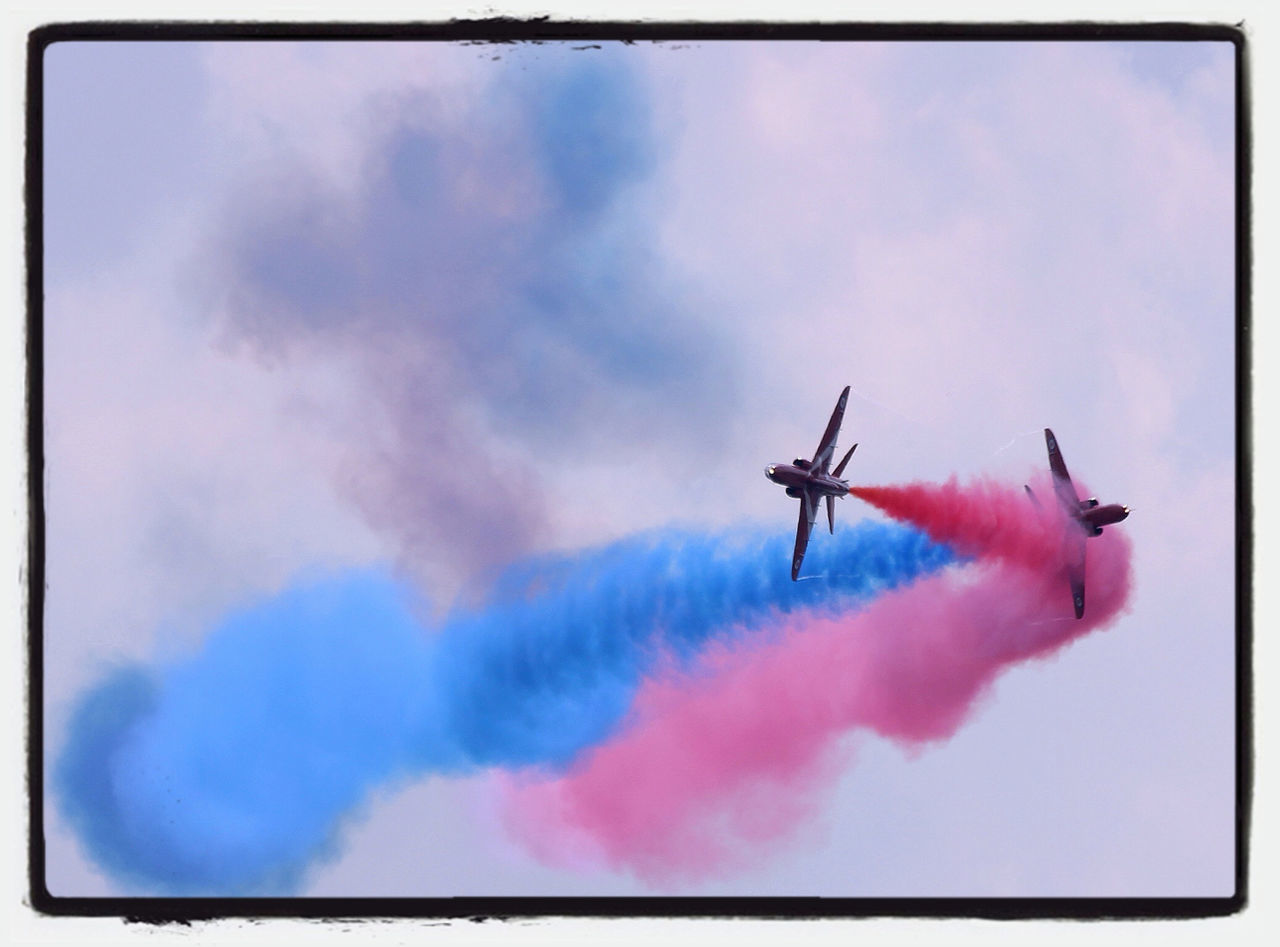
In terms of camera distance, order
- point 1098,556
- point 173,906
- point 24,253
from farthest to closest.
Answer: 1. point 1098,556
2. point 173,906
3. point 24,253

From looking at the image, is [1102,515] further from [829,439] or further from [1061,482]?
[829,439]

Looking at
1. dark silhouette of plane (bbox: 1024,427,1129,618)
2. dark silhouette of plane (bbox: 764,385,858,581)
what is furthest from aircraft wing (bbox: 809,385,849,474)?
dark silhouette of plane (bbox: 1024,427,1129,618)

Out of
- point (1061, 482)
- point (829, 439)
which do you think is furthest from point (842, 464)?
point (1061, 482)

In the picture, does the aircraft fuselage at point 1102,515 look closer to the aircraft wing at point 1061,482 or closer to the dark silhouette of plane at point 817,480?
the aircraft wing at point 1061,482

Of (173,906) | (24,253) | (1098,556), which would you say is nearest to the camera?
(24,253)

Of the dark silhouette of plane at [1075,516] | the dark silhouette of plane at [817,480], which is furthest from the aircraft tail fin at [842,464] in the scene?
the dark silhouette of plane at [1075,516]

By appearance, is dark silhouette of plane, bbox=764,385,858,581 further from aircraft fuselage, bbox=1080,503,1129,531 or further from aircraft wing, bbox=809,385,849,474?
aircraft fuselage, bbox=1080,503,1129,531

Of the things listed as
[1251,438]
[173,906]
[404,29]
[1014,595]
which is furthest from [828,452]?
[173,906]

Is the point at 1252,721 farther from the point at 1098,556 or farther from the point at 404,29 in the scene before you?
the point at 404,29
